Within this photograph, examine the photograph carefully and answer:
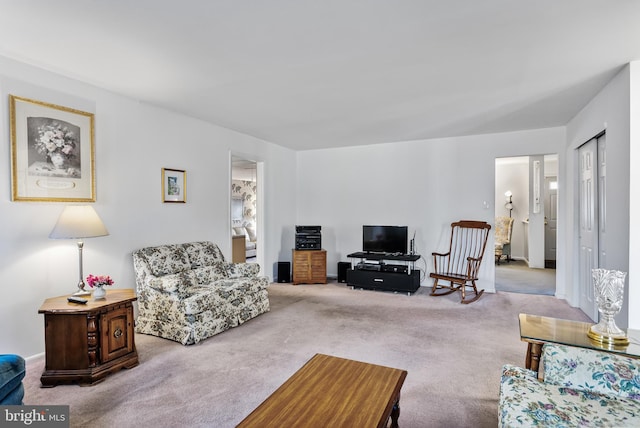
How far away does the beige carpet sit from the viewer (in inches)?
85.7

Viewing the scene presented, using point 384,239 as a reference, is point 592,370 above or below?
below

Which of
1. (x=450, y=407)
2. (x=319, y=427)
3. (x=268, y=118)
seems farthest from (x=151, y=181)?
(x=450, y=407)

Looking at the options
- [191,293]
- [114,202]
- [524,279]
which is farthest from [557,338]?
[524,279]

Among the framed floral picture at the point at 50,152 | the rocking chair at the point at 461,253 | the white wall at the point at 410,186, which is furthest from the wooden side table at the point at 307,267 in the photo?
the framed floral picture at the point at 50,152

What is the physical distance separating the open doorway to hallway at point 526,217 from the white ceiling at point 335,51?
4007 millimetres

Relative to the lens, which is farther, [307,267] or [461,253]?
[307,267]

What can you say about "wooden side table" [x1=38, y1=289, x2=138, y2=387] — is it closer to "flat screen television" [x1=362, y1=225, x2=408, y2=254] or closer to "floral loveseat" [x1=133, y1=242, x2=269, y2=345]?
"floral loveseat" [x1=133, y1=242, x2=269, y2=345]

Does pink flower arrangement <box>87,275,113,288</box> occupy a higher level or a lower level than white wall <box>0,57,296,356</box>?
lower

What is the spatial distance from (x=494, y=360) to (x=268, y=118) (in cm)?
370

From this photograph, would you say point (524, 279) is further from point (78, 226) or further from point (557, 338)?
point (78, 226)

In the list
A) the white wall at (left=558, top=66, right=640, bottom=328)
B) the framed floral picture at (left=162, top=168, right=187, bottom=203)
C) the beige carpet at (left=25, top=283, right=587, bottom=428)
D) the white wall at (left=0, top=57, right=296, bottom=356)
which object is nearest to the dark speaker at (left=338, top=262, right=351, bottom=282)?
the beige carpet at (left=25, top=283, right=587, bottom=428)

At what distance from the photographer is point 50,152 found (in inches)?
121

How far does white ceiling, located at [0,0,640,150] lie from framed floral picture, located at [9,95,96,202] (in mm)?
395

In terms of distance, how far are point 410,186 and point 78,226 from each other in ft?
15.8
